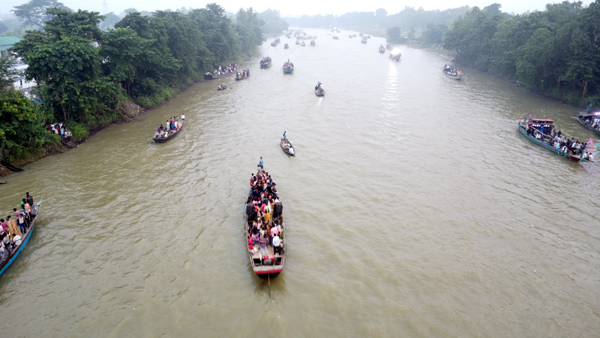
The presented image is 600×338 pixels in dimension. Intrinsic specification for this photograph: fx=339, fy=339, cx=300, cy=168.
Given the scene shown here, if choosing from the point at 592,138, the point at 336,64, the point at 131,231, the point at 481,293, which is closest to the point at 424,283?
the point at 481,293

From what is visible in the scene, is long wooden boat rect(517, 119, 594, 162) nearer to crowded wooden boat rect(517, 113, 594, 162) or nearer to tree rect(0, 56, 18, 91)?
crowded wooden boat rect(517, 113, 594, 162)

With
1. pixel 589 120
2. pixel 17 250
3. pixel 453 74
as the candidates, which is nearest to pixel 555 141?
pixel 589 120

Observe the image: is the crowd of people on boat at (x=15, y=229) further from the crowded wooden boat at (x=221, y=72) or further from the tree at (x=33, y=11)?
the tree at (x=33, y=11)

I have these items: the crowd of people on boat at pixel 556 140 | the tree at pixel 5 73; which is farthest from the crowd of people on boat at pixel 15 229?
the crowd of people on boat at pixel 556 140

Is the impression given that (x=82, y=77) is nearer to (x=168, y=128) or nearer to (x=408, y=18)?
(x=168, y=128)

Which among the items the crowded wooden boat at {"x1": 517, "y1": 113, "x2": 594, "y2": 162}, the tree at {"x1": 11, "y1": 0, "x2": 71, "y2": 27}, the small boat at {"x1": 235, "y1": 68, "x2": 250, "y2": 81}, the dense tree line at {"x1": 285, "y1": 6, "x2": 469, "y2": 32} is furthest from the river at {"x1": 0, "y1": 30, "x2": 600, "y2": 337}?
the dense tree line at {"x1": 285, "y1": 6, "x2": 469, "y2": 32}

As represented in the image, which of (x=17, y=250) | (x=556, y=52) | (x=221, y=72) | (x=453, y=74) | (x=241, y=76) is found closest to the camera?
(x=17, y=250)

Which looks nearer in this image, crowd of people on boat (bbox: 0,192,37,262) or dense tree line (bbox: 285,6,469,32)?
crowd of people on boat (bbox: 0,192,37,262)
